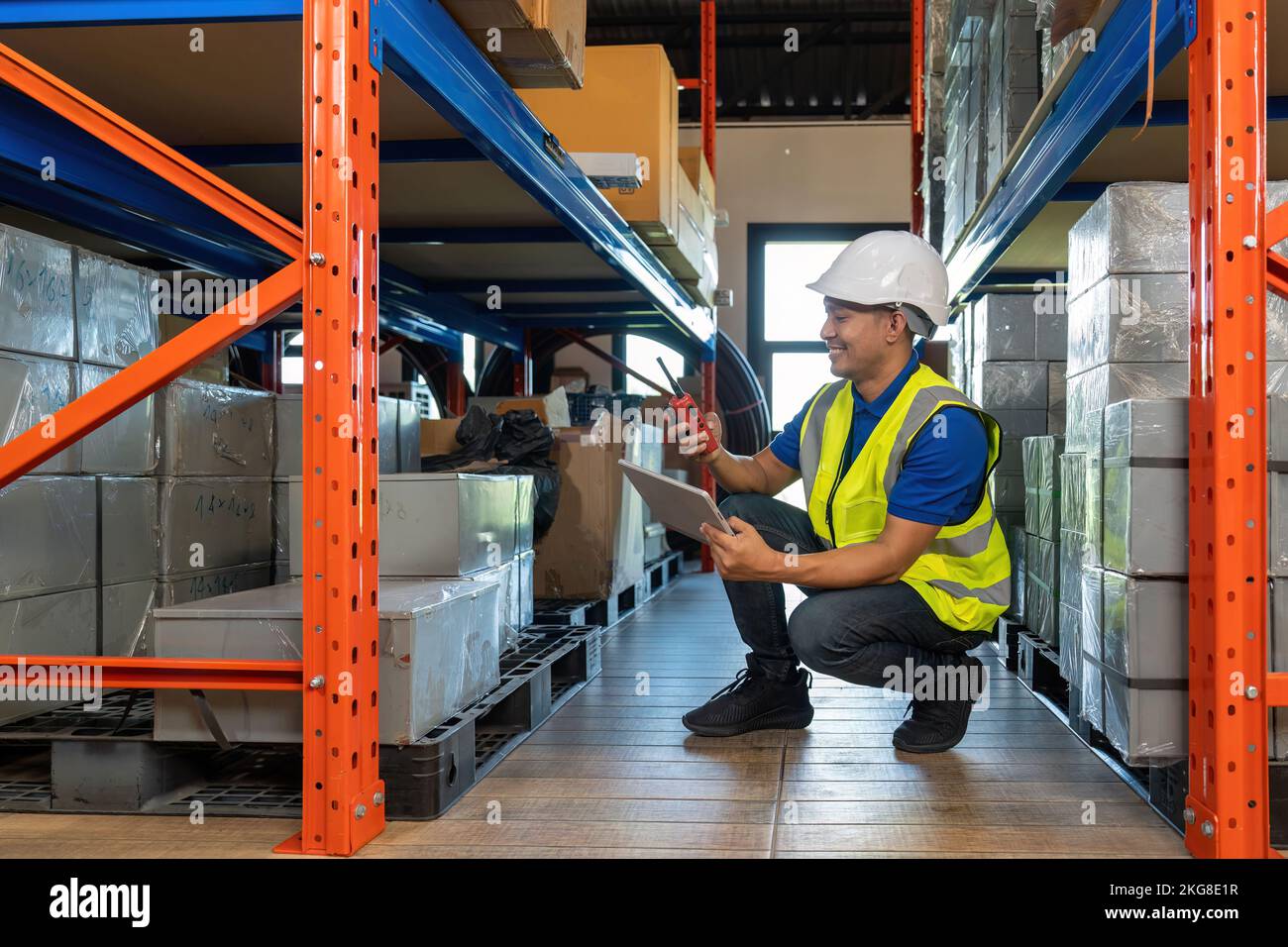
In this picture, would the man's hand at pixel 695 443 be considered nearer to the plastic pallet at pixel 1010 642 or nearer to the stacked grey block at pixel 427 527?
the stacked grey block at pixel 427 527

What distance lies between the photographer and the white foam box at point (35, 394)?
2658 millimetres

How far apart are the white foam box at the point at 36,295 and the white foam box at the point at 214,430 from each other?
0.38 m

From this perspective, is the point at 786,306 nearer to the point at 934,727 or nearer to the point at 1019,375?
the point at 1019,375

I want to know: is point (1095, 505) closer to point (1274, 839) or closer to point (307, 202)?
point (1274, 839)

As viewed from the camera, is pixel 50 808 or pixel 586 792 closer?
pixel 50 808

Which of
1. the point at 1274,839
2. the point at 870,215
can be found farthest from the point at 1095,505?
the point at 870,215

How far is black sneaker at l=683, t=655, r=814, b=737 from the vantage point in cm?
319

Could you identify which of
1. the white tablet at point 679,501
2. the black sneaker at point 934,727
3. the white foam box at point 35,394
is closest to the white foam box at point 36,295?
the white foam box at point 35,394

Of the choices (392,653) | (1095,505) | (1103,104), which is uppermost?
(1103,104)

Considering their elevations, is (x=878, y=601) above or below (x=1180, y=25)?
below

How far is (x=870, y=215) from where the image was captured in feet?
35.2

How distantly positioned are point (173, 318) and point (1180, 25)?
14.6ft

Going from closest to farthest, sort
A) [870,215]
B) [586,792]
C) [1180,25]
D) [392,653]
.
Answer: [1180,25]
[392,653]
[586,792]
[870,215]

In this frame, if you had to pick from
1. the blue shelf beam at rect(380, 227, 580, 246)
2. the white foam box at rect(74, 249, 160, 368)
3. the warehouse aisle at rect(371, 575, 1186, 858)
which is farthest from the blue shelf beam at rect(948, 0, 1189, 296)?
the white foam box at rect(74, 249, 160, 368)
